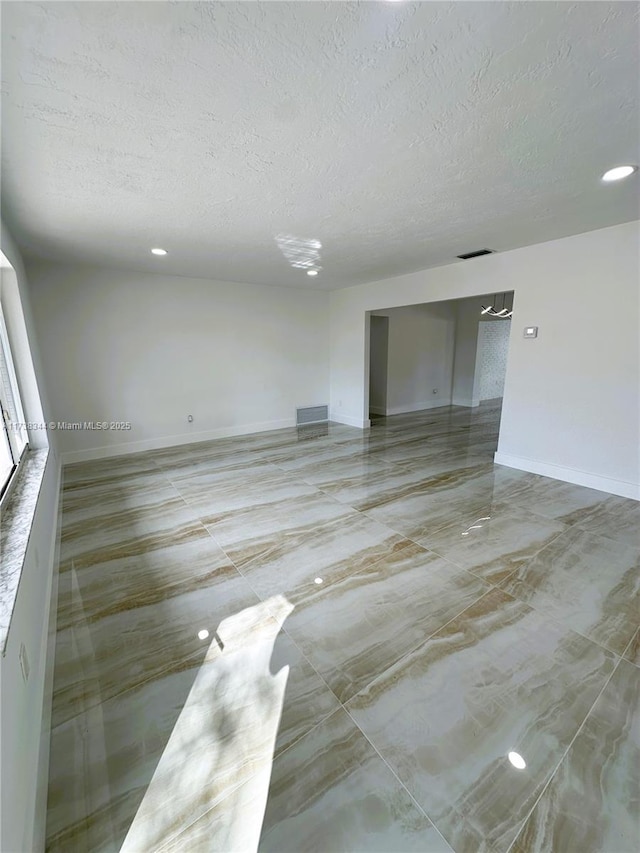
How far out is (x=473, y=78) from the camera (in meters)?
1.34

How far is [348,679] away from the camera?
152cm

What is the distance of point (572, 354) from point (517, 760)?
3514mm

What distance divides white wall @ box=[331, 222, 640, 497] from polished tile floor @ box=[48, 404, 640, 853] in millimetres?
621

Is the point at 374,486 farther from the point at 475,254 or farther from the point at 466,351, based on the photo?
the point at 466,351

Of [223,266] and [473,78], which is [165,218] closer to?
[223,266]

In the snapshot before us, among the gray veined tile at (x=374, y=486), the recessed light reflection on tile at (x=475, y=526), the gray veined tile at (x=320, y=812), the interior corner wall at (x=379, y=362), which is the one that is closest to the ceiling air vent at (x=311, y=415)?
the interior corner wall at (x=379, y=362)

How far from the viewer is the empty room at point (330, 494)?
1.10m

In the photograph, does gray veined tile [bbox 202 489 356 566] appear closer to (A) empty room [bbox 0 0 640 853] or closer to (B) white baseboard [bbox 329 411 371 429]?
(A) empty room [bbox 0 0 640 853]

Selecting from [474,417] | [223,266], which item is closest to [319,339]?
[223,266]

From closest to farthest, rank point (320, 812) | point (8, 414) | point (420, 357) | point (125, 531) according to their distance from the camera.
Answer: point (320, 812) → point (8, 414) → point (125, 531) → point (420, 357)

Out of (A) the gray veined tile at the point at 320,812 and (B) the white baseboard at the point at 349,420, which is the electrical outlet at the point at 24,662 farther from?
(B) the white baseboard at the point at 349,420

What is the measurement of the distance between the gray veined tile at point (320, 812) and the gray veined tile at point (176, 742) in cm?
5

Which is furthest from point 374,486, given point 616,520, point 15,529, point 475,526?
point 15,529

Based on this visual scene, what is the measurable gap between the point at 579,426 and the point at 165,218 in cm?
433
